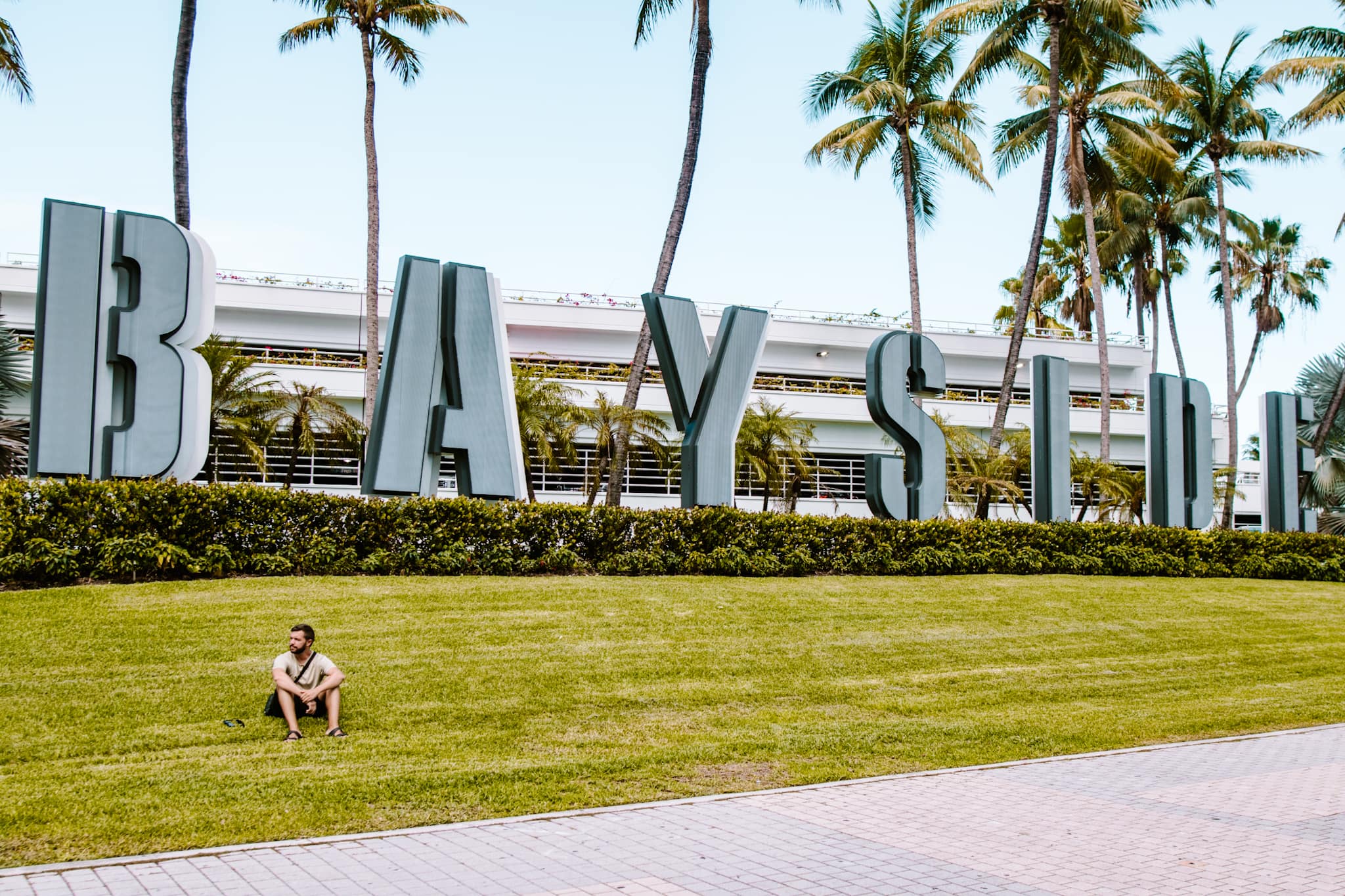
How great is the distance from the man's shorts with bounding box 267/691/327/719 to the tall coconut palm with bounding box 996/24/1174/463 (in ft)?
83.8

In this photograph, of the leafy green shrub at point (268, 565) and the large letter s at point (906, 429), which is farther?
the large letter s at point (906, 429)

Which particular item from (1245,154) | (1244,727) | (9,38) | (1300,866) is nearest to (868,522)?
(1244,727)

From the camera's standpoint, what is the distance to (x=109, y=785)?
307 inches

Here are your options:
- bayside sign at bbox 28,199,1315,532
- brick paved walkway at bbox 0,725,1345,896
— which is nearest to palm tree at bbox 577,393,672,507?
→ bayside sign at bbox 28,199,1315,532

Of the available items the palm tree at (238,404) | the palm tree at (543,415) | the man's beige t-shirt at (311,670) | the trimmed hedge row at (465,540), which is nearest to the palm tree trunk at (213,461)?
the palm tree at (238,404)

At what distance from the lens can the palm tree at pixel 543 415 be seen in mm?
28375

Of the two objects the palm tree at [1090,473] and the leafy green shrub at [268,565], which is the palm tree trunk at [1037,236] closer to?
the palm tree at [1090,473]

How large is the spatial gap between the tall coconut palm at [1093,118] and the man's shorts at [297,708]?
2553cm

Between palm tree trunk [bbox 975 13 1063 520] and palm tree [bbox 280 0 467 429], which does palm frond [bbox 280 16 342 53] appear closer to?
palm tree [bbox 280 0 467 429]

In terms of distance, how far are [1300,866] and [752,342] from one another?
44.7ft

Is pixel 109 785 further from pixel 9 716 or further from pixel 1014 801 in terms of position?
pixel 1014 801

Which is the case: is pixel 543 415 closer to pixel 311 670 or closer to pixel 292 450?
pixel 292 450

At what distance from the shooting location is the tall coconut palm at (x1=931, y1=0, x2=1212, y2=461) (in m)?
27.2

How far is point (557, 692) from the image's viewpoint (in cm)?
1133
